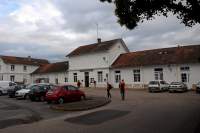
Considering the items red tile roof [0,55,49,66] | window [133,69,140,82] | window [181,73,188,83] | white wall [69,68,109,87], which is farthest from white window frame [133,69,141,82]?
red tile roof [0,55,49,66]

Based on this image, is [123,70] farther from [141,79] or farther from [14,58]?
[14,58]

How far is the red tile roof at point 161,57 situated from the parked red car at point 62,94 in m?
19.3

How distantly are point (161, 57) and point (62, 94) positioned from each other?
23158 millimetres

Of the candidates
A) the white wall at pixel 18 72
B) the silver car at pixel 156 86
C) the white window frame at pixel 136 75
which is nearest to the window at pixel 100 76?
the white window frame at pixel 136 75

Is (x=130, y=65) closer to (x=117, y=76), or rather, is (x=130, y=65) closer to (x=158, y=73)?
(x=117, y=76)

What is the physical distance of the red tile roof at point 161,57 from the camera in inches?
1601

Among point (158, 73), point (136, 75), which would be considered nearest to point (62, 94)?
point (158, 73)

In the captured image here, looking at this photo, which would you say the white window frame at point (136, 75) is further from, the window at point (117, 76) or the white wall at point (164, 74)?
the window at point (117, 76)

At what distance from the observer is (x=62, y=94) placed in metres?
24.3

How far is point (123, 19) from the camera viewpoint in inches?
493

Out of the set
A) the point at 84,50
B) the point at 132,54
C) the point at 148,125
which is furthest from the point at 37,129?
the point at 84,50

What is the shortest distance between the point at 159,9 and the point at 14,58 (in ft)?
225

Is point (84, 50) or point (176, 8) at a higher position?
point (84, 50)

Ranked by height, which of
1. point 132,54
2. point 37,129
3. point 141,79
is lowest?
point 37,129
